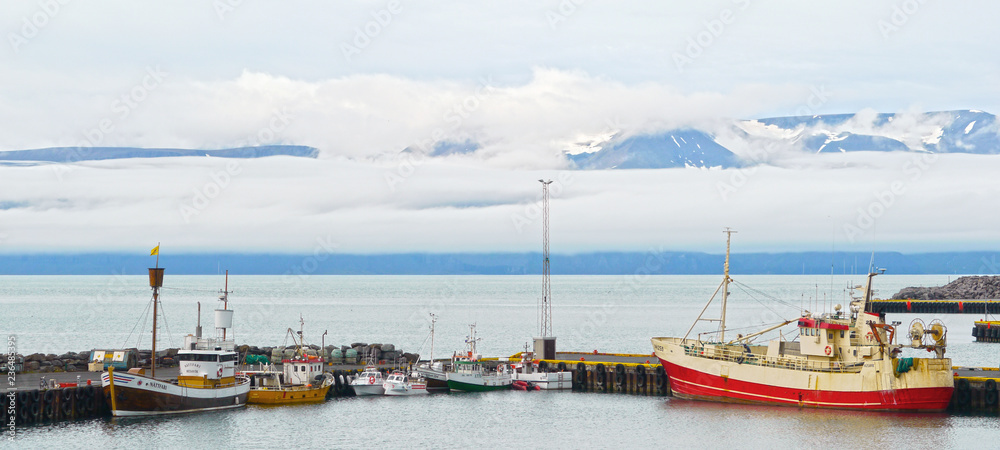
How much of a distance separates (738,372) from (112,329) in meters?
111

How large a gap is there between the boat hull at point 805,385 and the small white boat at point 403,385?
15.8 m

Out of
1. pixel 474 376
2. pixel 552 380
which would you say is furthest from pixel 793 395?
pixel 474 376

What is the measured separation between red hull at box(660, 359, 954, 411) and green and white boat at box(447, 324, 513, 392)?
11.7m

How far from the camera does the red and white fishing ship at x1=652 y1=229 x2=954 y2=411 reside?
56500 mm

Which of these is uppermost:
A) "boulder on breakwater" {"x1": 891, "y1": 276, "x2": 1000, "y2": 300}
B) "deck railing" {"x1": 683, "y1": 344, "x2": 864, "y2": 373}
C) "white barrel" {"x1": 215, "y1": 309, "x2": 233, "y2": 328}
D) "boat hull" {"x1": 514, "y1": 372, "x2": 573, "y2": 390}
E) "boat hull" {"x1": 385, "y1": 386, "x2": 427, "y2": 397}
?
"boulder on breakwater" {"x1": 891, "y1": 276, "x2": 1000, "y2": 300}

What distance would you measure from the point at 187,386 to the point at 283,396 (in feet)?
23.2

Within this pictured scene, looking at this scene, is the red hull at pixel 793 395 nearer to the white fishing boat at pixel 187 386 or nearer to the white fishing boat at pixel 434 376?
the white fishing boat at pixel 434 376

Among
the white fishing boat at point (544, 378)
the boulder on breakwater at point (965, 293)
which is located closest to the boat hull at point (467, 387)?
the white fishing boat at point (544, 378)

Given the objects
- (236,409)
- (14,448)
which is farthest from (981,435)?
(14,448)

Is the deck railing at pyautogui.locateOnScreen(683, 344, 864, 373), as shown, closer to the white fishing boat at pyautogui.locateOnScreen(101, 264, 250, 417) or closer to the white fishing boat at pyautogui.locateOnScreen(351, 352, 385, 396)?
the white fishing boat at pyautogui.locateOnScreen(351, 352, 385, 396)

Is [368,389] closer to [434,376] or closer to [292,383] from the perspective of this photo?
[292,383]

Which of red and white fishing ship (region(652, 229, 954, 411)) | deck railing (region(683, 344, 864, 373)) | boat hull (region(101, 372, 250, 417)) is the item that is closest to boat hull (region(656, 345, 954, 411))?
red and white fishing ship (region(652, 229, 954, 411))

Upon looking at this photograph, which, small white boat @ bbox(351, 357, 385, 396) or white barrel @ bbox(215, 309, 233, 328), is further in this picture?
small white boat @ bbox(351, 357, 385, 396)

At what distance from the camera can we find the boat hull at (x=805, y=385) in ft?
185
